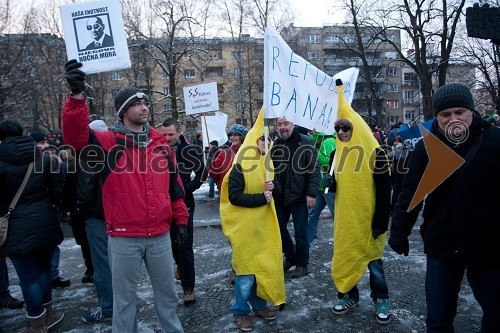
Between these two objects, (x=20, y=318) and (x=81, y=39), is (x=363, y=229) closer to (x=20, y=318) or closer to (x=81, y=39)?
(x=81, y=39)

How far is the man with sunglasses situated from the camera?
338cm

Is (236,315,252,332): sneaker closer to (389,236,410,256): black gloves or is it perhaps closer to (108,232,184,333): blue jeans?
(108,232,184,333): blue jeans

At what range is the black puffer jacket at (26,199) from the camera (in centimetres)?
352

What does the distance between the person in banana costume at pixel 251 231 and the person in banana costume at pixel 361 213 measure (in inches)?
25.1

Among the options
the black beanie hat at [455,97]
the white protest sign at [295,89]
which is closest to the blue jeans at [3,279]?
the white protest sign at [295,89]

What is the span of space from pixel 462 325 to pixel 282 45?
3139 millimetres

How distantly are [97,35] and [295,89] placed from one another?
1.98 meters

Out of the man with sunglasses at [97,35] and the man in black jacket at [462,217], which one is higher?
the man with sunglasses at [97,35]

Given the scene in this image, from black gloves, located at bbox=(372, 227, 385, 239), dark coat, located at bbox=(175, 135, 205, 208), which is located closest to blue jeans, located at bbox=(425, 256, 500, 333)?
black gloves, located at bbox=(372, 227, 385, 239)

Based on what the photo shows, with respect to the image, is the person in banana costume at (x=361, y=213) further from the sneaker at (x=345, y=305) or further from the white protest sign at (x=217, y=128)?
the white protest sign at (x=217, y=128)

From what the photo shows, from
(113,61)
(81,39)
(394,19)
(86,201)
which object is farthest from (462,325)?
(394,19)

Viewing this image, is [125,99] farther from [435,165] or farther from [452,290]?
[452,290]

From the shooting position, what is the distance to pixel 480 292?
2.45 metres

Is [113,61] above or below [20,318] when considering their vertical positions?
above
